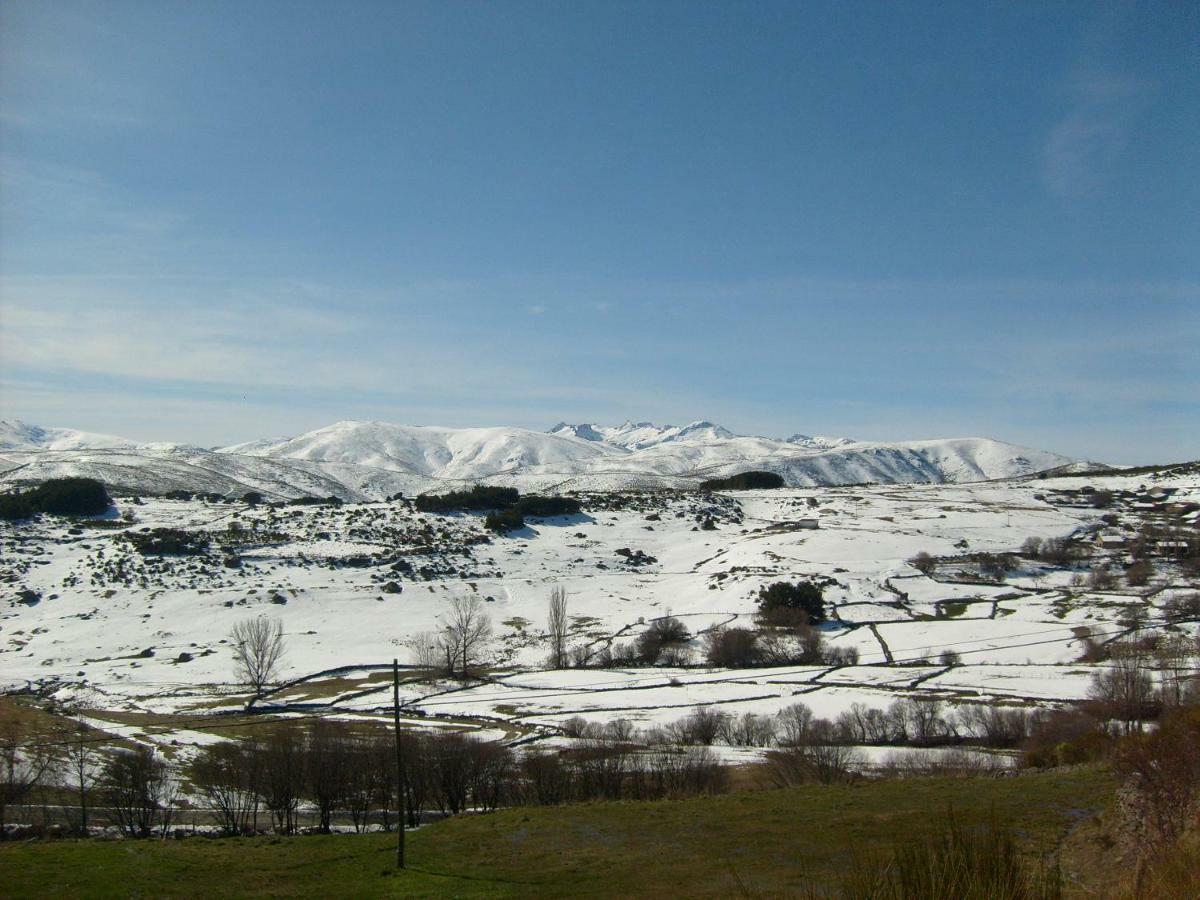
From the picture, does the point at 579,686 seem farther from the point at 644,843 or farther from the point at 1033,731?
the point at 644,843

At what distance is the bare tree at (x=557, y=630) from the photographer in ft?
268

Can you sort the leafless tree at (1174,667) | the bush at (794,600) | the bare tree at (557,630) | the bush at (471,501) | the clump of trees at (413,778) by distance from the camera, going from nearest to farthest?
the clump of trees at (413,778) < the leafless tree at (1174,667) < the bare tree at (557,630) < the bush at (794,600) < the bush at (471,501)

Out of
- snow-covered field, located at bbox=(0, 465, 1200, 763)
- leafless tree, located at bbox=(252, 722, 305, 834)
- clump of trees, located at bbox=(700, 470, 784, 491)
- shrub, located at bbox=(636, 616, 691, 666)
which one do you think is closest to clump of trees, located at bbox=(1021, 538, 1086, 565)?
snow-covered field, located at bbox=(0, 465, 1200, 763)

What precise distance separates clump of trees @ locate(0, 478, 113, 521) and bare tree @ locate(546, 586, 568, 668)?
291ft

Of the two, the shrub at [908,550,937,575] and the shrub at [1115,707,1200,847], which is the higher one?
the shrub at [1115,707,1200,847]

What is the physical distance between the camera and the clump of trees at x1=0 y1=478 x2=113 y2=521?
403 ft

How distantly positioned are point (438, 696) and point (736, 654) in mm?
29069

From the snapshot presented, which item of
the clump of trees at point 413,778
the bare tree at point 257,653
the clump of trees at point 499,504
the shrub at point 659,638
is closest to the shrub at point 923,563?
the shrub at point 659,638

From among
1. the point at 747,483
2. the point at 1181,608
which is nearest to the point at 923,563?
the point at 1181,608

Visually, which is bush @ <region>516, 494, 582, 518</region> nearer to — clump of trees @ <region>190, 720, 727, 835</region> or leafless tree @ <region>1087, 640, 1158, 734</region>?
leafless tree @ <region>1087, 640, 1158, 734</region>

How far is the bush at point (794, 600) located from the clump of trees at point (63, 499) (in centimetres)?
11275

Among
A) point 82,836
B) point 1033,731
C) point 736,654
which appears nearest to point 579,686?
point 736,654

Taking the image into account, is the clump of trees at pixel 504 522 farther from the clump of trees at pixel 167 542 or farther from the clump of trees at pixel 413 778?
the clump of trees at pixel 413 778

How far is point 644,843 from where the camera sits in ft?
94.3
